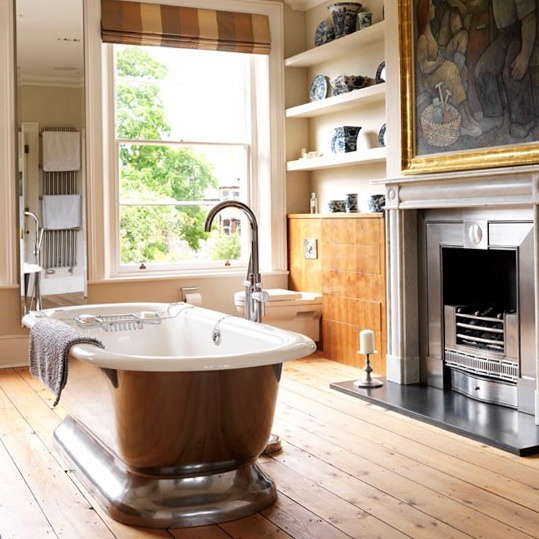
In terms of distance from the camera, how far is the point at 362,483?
3.12 meters

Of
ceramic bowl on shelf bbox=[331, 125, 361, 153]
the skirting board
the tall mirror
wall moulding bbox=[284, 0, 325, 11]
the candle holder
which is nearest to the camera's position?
the skirting board

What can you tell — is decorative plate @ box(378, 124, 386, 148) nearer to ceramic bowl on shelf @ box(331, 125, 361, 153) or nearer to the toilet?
Result: ceramic bowl on shelf @ box(331, 125, 361, 153)

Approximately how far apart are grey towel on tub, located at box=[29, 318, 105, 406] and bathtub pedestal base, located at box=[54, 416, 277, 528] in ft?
1.36

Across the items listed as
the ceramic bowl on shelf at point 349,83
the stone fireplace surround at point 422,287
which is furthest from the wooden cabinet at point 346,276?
the ceramic bowl on shelf at point 349,83

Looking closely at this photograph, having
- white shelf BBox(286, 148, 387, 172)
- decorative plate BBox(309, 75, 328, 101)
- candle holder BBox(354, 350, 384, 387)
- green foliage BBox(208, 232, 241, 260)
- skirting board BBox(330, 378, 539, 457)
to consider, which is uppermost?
decorative plate BBox(309, 75, 328, 101)

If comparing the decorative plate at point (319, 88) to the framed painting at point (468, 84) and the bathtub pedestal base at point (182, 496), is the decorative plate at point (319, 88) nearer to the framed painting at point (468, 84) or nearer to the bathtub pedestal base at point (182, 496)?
the framed painting at point (468, 84)

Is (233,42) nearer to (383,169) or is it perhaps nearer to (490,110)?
(383,169)

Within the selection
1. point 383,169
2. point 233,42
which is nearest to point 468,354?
point 383,169

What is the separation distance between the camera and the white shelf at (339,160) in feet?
17.4

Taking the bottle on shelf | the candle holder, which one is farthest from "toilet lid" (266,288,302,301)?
the candle holder

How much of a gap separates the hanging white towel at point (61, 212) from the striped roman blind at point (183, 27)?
3.73 feet

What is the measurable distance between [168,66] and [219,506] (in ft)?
13.3

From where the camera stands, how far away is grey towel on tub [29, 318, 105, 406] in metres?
3.11

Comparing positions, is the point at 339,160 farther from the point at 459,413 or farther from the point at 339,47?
the point at 459,413
